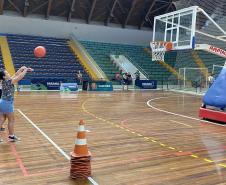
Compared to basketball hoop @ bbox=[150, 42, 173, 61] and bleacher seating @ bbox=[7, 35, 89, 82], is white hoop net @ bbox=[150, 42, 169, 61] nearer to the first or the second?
basketball hoop @ bbox=[150, 42, 173, 61]

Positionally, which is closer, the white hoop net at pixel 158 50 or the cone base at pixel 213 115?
the cone base at pixel 213 115

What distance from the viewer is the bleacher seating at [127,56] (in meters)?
27.6

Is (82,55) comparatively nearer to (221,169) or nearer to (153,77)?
(153,77)

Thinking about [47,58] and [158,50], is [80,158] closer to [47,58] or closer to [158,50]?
[158,50]

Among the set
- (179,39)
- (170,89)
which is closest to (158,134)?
(179,39)

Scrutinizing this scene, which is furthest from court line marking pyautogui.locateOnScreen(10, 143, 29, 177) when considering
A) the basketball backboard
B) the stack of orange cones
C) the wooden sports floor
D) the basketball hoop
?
the basketball hoop

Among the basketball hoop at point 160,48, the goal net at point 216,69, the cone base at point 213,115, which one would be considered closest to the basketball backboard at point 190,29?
the basketball hoop at point 160,48

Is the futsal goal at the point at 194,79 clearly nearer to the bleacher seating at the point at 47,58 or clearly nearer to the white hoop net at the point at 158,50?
the white hoop net at the point at 158,50

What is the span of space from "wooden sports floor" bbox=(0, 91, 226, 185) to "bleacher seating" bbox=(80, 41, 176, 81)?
16.1m

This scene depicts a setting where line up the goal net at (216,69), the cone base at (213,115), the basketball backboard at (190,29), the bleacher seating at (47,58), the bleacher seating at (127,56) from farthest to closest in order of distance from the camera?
1. the bleacher seating at (127,56)
2. the goal net at (216,69)
3. the bleacher seating at (47,58)
4. the basketball backboard at (190,29)
5. the cone base at (213,115)

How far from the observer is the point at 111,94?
20359mm

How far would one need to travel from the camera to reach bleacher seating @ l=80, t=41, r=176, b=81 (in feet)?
90.5

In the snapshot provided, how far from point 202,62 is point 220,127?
1958 centimetres

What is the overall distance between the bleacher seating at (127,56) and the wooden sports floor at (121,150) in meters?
16.1
